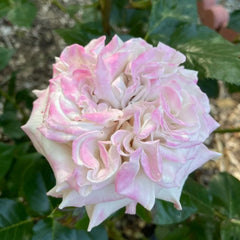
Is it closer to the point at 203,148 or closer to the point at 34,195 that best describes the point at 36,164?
the point at 34,195

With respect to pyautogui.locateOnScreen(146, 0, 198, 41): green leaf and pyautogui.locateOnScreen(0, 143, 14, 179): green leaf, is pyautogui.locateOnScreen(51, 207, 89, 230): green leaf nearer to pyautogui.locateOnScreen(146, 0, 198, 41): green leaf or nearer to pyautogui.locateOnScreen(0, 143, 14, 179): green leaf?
pyautogui.locateOnScreen(0, 143, 14, 179): green leaf

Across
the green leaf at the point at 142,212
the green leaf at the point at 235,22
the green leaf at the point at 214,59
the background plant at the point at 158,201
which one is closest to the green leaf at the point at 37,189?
the background plant at the point at 158,201

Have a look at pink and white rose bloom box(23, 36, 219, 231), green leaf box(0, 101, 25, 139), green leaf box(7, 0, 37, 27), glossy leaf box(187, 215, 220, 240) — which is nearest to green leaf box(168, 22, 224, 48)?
pink and white rose bloom box(23, 36, 219, 231)

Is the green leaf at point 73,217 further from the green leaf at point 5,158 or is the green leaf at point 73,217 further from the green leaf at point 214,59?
the green leaf at point 214,59

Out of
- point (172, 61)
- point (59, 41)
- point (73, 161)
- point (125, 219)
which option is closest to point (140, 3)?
point (172, 61)

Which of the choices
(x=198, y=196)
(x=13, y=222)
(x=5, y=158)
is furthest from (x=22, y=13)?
(x=198, y=196)

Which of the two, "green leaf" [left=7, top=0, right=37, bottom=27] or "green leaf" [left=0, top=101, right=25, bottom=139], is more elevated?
"green leaf" [left=7, top=0, right=37, bottom=27]
